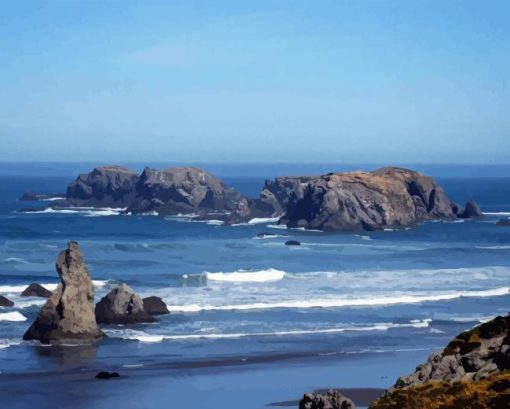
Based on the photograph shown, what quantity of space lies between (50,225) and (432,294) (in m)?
79.2

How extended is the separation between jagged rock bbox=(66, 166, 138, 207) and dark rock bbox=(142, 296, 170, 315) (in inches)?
4601

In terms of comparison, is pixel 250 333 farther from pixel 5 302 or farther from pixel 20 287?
pixel 20 287

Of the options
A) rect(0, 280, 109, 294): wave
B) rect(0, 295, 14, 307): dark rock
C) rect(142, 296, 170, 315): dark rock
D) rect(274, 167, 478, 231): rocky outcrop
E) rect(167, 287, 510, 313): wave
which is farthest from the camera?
rect(274, 167, 478, 231): rocky outcrop

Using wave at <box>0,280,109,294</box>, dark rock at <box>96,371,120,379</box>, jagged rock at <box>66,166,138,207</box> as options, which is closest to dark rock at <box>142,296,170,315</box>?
wave at <box>0,280,109,294</box>

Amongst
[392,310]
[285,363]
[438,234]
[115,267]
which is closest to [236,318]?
[392,310]

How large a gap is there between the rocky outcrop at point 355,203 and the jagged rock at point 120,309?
77.2 metres

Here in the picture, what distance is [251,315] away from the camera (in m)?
53.9

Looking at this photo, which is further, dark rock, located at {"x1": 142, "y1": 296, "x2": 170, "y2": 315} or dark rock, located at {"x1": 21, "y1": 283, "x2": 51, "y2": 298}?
dark rock, located at {"x1": 21, "y1": 283, "x2": 51, "y2": 298}

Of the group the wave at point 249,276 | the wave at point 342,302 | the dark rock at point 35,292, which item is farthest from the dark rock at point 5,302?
the wave at point 249,276

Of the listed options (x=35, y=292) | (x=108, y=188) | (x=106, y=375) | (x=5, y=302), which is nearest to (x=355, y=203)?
(x=108, y=188)

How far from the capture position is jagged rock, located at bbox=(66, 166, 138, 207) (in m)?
172

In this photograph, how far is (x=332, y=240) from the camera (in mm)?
113812

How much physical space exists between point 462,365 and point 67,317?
27.2m

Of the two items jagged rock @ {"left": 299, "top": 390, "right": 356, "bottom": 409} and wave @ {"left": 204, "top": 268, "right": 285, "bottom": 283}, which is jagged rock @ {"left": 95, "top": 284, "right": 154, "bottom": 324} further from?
jagged rock @ {"left": 299, "top": 390, "right": 356, "bottom": 409}
